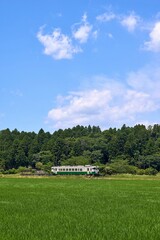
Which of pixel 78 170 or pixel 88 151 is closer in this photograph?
pixel 78 170

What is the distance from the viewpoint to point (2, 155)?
178375 millimetres

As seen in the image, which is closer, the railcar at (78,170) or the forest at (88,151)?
the railcar at (78,170)

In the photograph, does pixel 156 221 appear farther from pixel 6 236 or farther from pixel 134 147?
pixel 134 147

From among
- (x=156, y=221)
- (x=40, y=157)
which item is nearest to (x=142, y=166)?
(x=40, y=157)

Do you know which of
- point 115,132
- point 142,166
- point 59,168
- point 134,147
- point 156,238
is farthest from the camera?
point 115,132

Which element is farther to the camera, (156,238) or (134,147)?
(134,147)

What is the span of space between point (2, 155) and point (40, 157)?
18.2 metres

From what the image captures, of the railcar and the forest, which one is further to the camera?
the forest

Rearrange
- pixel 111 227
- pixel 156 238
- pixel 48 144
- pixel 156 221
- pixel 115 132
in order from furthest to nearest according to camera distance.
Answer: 1. pixel 115 132
2. pixel 48 144
3. pixel 156 221
4. pixel 111 227
5. pixel 156 238

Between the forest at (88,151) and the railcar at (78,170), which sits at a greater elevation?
the forest at (88,151)

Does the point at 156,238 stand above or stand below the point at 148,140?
below

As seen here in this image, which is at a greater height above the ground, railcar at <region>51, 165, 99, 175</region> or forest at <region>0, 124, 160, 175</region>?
forest at <region>0, 124, 160, 175</region>

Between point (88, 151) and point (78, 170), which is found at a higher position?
point (88, 151)

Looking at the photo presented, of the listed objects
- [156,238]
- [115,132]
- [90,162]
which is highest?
[115,132]
